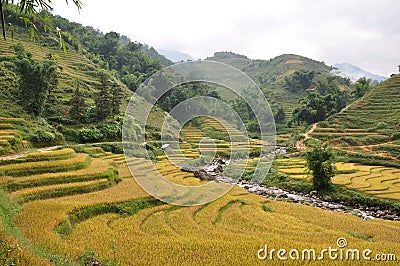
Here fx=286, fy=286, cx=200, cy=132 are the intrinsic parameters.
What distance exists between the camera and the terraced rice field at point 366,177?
18.0 metres

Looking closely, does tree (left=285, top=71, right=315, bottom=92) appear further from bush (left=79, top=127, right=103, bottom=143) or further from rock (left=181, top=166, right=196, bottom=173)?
bush (left=79, top=127, right=103, bottom=143)

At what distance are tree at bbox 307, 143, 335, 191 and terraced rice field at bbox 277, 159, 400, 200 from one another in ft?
3.31

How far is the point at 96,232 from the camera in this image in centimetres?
751

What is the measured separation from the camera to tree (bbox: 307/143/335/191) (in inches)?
723

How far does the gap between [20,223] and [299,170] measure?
2174 cm

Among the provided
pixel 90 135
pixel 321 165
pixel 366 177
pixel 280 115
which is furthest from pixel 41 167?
pixel 280 115

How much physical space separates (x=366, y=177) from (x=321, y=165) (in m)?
5.88

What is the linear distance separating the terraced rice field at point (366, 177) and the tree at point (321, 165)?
1007 mm

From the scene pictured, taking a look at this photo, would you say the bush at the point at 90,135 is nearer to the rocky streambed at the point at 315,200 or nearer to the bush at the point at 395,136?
the rocky streambed at the point at 315,200

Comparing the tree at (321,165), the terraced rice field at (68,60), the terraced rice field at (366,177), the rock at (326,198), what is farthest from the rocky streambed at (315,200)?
the terraced rice field at (68,60)

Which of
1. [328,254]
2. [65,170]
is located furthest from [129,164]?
[328,254]

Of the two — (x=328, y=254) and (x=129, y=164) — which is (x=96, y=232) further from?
(x=129, y=164)

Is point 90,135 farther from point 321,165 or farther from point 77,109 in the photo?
point 321,165

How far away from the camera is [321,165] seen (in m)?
18.5
